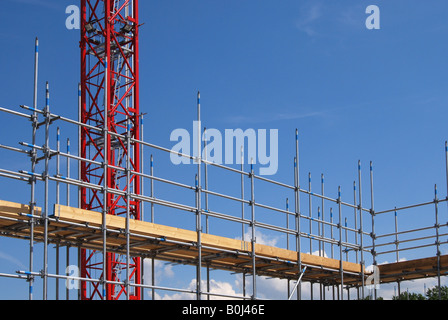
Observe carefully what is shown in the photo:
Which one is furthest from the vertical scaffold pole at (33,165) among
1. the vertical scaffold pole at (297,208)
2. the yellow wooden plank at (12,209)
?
the vertical scaffold pole at (297,208)

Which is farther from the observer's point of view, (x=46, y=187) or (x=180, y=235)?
(x=180, y=235)

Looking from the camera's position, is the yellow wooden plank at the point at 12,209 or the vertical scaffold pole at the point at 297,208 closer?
the yellow wooden plank at the point at 12,209

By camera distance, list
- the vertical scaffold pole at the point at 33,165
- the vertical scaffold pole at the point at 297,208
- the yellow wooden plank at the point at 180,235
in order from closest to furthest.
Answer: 1. the vertical scaffold pole at the point at 33,165
2. the yellow wooden plank at the point at 180,235
3. the vertical scaffold pole at the point at 297,208

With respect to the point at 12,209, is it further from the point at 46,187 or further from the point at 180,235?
the point at 180,235

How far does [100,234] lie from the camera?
17.0 m

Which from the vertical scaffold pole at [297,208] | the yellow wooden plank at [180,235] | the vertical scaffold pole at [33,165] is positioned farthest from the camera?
the vertical scaffold pole at [297,208]

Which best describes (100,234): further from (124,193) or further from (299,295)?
(299,295)

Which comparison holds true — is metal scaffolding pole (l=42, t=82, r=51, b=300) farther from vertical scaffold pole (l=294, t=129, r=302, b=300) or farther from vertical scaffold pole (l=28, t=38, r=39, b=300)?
vertical scaffold pole (l=294, t=129, r=302, b=300)

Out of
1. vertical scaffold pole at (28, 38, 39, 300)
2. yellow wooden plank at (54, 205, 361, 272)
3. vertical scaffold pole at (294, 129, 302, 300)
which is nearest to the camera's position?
vertical scaffold pole at (28, 38, 39, 300)

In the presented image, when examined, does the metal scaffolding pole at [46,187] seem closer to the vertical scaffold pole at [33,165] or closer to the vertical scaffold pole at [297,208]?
the vertical scaffold pole at [33,165]

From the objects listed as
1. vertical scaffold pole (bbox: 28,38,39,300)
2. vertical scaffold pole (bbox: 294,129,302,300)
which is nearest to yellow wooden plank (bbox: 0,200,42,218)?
vertical scaffold pole (bbox: 28,38,39,300)

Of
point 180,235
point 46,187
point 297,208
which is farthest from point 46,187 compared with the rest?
point 297,208

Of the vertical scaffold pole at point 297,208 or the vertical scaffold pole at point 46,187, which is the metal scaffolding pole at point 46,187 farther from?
the vertical scaffold pole at point 297,208
